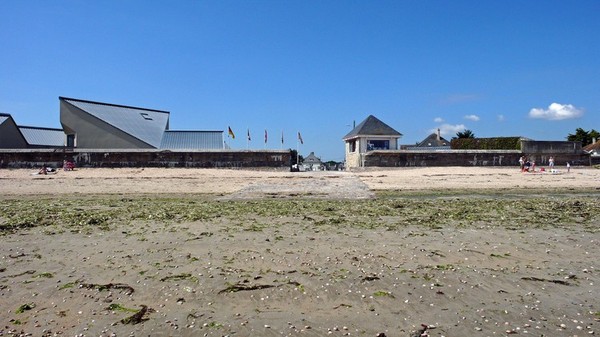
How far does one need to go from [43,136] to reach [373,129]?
37.0 m

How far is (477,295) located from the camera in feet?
14.4

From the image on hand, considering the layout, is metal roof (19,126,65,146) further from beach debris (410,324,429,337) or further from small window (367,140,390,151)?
beach debris (410,324,429,337)

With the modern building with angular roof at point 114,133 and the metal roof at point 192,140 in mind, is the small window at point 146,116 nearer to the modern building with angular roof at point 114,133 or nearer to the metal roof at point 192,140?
the modern building with angular roof at point 114,133

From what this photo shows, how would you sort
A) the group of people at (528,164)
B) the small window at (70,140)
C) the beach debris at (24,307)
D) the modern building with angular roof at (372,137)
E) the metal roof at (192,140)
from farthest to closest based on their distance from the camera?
1. the small window at (70,140)
2. the metal roof at (192,140)
3. the modern building with angular roof at (372,137)
4. the group of people at (528,164)
5. the beach debris at (24,307)

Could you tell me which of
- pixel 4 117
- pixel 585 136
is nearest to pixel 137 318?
pixel 4 117

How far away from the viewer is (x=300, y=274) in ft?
16.8

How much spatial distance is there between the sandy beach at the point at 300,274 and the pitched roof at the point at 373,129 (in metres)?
32.9

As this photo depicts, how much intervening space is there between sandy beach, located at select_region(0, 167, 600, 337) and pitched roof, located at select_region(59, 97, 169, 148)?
118ft

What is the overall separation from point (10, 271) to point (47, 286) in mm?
1066

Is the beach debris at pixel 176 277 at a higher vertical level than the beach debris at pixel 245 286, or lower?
higher

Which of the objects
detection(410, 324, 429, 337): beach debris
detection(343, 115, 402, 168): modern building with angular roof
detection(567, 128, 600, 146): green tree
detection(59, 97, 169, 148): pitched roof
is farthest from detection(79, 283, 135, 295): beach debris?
detection(567, 128, 600, 146): green tree

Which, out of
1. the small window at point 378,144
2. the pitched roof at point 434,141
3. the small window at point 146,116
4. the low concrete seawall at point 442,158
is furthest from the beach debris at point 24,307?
the pitched roof at point 434,141

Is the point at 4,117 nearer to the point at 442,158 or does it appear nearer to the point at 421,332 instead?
the point at 442,158

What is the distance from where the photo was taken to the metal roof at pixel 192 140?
43.1 metres
